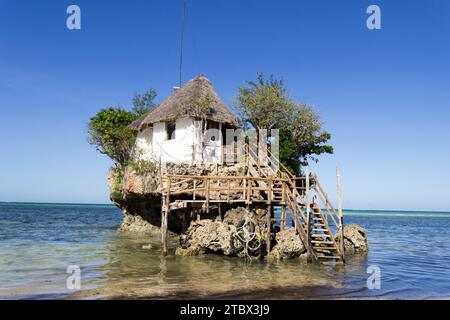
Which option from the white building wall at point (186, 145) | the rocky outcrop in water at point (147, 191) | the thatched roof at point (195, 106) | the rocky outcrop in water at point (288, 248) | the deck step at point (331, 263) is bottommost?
→ the deck step at point (331, 263)

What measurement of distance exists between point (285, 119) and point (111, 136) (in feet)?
42.3

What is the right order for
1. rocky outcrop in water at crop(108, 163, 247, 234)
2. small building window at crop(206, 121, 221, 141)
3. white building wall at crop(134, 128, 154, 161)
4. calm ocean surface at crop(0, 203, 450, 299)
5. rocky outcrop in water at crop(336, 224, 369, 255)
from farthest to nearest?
white building wall at crop(134, 128, 154, 161) < small building window at crop(206, 121, 221, 141) < rocky outcrop in water at crop(108, 163, 247, 234) < rocky outcrop in water at crop(336, 224, 369, 255) < calm ocean surface at crop(0, 203, 450, 299)

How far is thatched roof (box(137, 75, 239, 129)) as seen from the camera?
73.2ft

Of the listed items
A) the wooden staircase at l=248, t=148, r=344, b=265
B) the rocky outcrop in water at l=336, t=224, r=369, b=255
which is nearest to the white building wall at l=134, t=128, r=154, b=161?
the wooden staircase at l=248, t=148, r=344, b=265

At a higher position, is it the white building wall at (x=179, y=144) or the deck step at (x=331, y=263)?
the white building wall at (x=179, y=144)

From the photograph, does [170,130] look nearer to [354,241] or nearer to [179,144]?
[179,144]

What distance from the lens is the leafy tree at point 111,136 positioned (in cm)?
2657

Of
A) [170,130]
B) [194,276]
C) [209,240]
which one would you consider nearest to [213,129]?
[170,130]

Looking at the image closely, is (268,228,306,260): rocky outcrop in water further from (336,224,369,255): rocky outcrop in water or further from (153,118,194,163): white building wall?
(153,118,194,163): white building wall

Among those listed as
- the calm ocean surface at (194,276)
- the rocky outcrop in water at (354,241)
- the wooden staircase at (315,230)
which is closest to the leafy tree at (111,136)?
the calm ocean surface at (194,276)

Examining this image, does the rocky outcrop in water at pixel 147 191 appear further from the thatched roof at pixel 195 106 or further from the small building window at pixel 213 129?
the thatched roof at pixel 195 106

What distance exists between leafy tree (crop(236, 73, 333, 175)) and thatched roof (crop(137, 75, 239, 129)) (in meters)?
3.99

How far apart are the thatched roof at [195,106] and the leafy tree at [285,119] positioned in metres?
3.99
